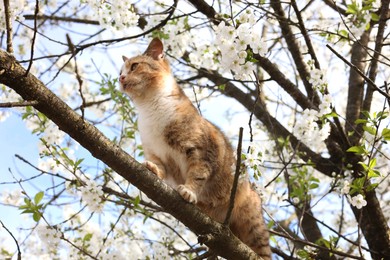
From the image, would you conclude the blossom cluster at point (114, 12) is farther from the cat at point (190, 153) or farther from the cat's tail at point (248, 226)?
the cat's tail at point (248, 226)

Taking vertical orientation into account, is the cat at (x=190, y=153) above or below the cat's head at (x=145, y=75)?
below

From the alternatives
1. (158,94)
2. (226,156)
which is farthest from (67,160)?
(226,156)

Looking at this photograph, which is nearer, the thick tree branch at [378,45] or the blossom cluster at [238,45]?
the blossom cluster at [238,45]

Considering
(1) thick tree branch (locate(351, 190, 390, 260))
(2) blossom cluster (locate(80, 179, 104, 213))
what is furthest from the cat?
(1) thick tree branch (locate(351, 190, 390, 260))

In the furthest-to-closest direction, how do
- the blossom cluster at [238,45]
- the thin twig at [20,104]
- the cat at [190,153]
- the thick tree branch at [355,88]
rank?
the thick tree branch at [355,88] → the cat at [190,153] → the blossom cluster at [238,45] → the thin twig at [20,104]

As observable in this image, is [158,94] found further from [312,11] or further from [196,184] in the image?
[312,11]

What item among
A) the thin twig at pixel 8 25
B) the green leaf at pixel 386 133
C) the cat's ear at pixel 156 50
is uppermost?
the cat's ear at pixel 156 50

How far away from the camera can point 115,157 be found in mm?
2549

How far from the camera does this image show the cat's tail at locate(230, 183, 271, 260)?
3891 mm

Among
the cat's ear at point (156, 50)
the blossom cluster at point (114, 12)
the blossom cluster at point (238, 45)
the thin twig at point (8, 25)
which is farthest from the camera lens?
the blossom cluster at point (114, 12)

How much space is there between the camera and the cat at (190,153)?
12.0ft

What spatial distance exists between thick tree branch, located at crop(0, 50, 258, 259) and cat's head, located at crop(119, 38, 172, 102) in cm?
153

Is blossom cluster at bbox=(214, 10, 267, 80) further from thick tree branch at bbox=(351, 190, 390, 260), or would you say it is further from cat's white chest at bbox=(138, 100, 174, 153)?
thick tree branch at bbox=(351, 190, 390, 260)

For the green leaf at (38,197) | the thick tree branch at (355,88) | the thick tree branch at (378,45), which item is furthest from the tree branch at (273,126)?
the green leaf at (38,197)
